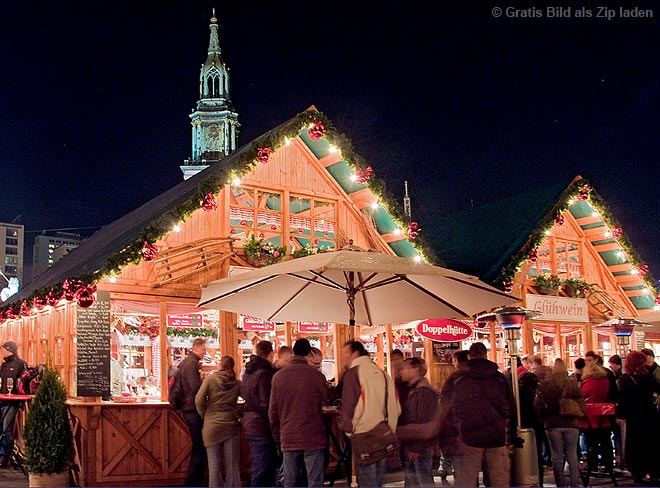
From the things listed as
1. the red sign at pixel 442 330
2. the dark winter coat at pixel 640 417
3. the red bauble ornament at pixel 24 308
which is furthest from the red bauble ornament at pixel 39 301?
the dark winter coat at pixel 640 417

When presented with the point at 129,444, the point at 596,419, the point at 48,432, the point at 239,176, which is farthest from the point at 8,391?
the point at 596,419

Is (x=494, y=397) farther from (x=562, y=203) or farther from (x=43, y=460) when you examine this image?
(x=562, y=203)

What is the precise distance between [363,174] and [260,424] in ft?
20.1

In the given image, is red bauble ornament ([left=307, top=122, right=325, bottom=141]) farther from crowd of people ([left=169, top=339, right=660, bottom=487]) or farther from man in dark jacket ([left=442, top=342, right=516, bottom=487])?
man in dark jacket ([left=442, top=342, right=516, bottom=487])

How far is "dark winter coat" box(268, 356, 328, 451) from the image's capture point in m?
7.25

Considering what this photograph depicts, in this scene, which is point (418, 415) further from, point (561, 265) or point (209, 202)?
point (561, 265)

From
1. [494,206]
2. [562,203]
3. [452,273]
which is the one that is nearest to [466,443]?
[452,273]

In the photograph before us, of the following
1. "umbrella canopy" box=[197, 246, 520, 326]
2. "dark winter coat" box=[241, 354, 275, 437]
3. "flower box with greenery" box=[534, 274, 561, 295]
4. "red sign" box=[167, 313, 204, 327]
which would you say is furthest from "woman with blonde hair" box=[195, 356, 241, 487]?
"flower box with greenery" box=[534, 274, 561, 295]

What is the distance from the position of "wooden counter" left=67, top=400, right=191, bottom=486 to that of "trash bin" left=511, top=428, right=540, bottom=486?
447 cm

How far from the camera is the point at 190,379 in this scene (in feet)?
30.7

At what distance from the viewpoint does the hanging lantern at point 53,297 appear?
10727mm

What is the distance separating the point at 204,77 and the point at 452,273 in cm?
7332

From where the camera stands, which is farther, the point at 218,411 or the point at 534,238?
the point at 534,238

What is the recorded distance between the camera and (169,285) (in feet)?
38.4
